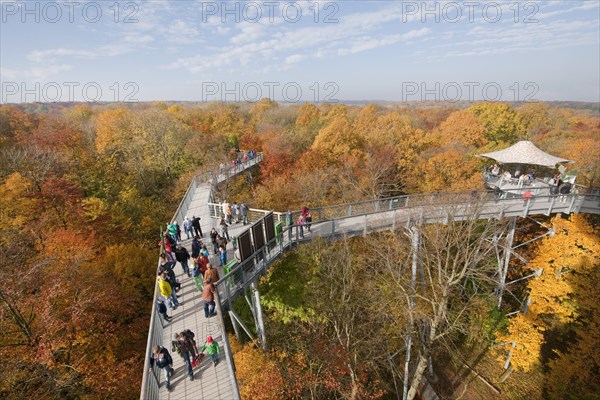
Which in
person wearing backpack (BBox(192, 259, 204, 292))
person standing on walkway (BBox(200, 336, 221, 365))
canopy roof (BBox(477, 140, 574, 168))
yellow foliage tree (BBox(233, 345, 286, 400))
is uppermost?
canopy roof (BBox(477, 140, 574, 168))

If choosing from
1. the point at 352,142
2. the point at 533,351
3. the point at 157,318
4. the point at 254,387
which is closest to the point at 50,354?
the point at 157,318

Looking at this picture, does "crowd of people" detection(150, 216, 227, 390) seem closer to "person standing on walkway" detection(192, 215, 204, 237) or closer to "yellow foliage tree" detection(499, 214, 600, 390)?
"person standing on walkway" detection(192, 215, 204, 237)

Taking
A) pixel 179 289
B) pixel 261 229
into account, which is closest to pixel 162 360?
pixel 179 289

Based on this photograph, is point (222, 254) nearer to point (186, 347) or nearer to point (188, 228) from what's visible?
point (188, 228)

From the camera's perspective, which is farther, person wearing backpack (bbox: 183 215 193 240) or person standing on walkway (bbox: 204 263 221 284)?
person wearing backpack (bbox: 183 215 193 240)

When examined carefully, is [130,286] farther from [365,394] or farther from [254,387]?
[365,394]

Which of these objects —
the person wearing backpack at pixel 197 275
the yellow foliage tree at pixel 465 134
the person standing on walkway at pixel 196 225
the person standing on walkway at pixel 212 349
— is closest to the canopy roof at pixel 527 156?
the yellow foliage tree at pixel 465 134

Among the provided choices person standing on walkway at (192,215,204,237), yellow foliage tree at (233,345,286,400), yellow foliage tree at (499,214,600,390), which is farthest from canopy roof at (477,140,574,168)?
person standing on walkway at (192,215,204,237)
